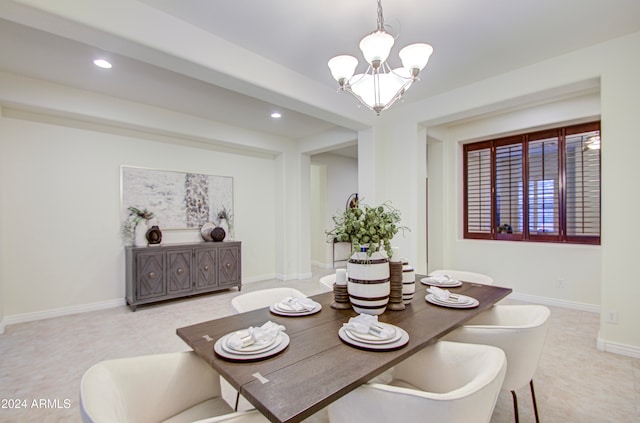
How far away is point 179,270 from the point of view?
4.26 meters

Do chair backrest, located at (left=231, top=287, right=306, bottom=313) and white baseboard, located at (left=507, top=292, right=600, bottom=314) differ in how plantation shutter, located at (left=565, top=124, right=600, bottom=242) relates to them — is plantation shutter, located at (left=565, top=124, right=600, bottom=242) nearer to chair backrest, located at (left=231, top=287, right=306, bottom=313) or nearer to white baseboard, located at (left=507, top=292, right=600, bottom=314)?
white baseboard, located at (left=507, top=292, right=600, bottom=314)

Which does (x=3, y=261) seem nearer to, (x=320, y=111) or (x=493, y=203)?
(x=320, y=111)

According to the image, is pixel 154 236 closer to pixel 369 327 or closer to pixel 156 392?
pixel 156 392

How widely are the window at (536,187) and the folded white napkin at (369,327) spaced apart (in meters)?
4.00

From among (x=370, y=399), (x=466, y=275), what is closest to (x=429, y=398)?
(x=370, y=399)

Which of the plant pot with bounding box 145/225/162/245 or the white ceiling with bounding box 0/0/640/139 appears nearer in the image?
the white ceiling with bounding box 0/0/640/139

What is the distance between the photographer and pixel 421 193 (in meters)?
4.21

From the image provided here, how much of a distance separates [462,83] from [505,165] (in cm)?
178

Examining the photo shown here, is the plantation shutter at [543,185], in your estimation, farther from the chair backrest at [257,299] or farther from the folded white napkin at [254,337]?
the folded white napkin at [254,337]

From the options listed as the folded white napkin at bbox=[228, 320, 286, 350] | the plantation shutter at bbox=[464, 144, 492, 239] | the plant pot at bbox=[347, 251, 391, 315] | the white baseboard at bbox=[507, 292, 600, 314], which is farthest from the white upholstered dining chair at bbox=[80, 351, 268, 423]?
the plantation shutter at bbox=[464, 144, 492, 239]

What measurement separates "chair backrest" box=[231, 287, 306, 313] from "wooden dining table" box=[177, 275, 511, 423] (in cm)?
22

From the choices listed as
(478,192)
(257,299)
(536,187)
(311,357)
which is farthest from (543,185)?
(311,357)

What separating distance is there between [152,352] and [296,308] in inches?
73.7

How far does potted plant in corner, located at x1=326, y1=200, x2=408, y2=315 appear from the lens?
1617 mm
